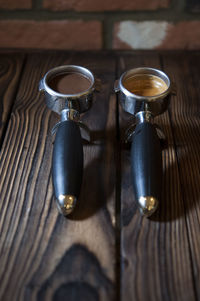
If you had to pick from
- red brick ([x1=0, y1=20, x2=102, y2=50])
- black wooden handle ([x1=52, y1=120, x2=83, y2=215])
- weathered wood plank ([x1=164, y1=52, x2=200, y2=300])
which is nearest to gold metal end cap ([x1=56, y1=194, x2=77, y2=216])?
black wooden handle ([x1=52, y1=120, x2=83, y2=215])

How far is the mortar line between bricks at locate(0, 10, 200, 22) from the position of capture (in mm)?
836

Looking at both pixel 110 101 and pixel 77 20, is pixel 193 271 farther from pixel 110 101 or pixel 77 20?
pixel 77 20

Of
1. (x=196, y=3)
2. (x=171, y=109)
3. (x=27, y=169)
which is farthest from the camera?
(x=196, y=3)

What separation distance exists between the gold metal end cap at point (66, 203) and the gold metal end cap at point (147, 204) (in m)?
0.08

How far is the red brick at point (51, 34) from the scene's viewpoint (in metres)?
0.85

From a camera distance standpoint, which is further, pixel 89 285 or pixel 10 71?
pixel 10 71

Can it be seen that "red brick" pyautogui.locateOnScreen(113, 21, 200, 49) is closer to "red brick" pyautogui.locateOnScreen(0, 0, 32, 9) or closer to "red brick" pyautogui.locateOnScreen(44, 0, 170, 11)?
"red brick" pyautogui.locateOnScreen(44, 0, 170, 11)

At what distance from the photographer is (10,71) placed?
76 centimetres

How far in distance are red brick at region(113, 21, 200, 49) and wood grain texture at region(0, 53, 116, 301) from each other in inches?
10.8

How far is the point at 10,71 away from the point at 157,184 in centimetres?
42

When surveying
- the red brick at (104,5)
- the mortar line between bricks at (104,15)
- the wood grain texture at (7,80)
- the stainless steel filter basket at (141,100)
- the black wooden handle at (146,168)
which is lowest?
the black wooden handle at (146,168)

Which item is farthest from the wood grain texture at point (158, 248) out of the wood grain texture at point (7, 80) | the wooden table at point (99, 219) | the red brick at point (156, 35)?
the red brick at point (156, 35)

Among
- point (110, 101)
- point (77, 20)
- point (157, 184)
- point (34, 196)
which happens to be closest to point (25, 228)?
point (34, 196)

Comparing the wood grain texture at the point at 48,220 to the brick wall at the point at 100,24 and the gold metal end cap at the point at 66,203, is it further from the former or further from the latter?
the brick wall at the point at 100,24
